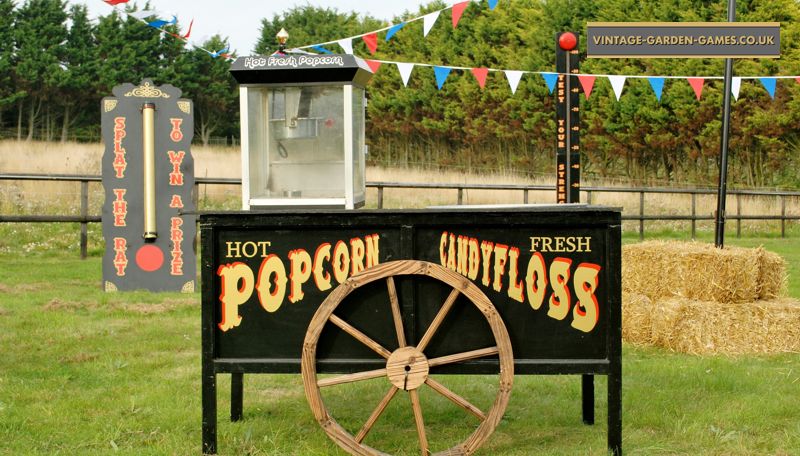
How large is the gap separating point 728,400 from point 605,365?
1.62 metres

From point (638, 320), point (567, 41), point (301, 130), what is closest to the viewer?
point (301, 130)

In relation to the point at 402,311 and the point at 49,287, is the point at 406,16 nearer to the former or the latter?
the point at 49,287

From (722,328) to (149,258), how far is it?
5808 mm

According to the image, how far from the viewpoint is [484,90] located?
28688mm

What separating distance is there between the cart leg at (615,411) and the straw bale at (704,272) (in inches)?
133

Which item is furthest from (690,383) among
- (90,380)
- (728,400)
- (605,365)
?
(90,380)

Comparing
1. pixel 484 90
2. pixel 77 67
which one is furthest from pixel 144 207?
pixel 77 67

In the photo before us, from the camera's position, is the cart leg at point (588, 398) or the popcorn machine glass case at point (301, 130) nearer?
the cart leg at point (588, 398)

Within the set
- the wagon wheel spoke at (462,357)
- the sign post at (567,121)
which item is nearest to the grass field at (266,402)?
the wagon wheel spoke at (462,357)

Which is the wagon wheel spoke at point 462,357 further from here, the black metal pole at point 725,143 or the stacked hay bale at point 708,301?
the black metal pole at point 725,143

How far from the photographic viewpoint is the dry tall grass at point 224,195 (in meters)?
15.5

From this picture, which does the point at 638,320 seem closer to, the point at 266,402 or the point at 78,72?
the point at 266,402

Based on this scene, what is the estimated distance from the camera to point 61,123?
127 feet

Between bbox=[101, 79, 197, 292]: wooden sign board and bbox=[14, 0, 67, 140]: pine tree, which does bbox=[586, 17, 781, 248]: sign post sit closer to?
bbox=[101, 79, 197, 292]: wooden sign board
